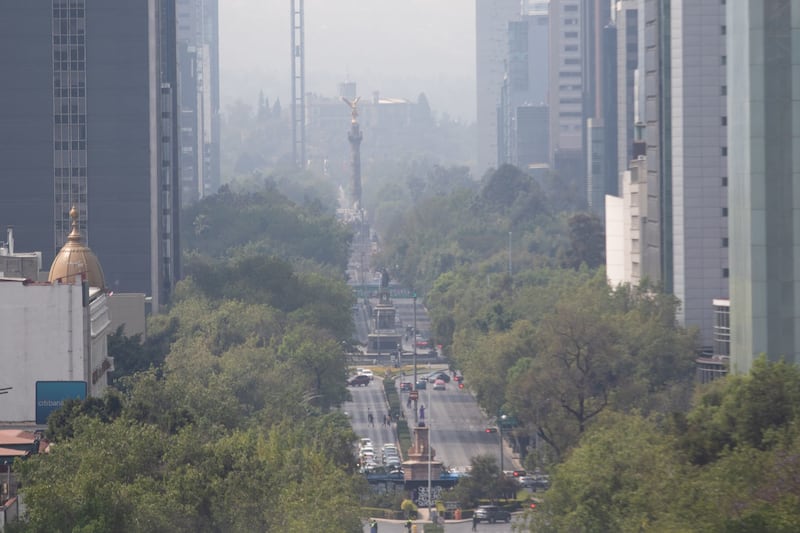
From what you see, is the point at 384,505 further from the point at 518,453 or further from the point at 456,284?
the point at 456,284

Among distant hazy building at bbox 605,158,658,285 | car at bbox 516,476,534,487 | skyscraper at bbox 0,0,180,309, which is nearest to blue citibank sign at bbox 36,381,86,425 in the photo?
car at bbox 516,476,534,487

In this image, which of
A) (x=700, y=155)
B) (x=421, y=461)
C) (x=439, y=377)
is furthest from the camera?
(x=439, y=377)

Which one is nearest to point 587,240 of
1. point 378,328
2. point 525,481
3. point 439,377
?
A: point 378,328

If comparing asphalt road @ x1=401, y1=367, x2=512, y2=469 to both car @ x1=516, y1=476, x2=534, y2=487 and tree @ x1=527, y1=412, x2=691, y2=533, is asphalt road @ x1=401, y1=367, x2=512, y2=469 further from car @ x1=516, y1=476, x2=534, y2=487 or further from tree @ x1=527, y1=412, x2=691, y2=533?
tree @ x1=527, y1=412, x2=691, y2=533

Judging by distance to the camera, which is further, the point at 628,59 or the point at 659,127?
the point at 628,59

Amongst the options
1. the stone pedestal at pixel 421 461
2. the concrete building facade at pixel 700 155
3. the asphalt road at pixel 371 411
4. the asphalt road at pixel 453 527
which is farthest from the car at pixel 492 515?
the concrete building facade at pixel 700 155

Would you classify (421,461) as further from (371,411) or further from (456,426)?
(371,411)
